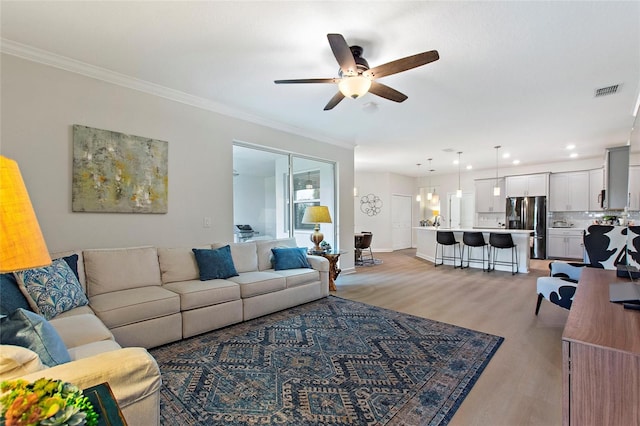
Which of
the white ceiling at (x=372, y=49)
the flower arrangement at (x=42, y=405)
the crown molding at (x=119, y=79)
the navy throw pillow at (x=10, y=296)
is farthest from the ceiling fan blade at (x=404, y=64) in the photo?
the navy throw pillow at (x=10, y=296)

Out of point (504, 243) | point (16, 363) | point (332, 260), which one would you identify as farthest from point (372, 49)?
point (504, 243)

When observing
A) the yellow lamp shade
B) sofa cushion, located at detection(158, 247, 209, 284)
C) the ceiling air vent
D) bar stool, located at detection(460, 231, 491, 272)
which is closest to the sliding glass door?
the yellow lamp shade

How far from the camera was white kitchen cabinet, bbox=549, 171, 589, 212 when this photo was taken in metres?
7.62

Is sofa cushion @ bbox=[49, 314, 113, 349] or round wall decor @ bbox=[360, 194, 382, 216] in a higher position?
round wall decor @ bbox=[360, 194, 382, 216]

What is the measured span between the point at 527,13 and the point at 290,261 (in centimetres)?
348

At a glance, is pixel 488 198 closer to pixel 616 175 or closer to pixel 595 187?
pixel 595 187

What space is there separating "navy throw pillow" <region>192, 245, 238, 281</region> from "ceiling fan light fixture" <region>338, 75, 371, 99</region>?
231 centimetres

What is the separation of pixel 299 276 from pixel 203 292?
128 centimetres

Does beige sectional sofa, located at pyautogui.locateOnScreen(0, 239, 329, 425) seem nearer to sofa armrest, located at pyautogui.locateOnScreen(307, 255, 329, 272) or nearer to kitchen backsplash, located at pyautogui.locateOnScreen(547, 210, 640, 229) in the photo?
sofa armrest, located at pyautogui.locateOnScreen(307, 255, 329, 272)

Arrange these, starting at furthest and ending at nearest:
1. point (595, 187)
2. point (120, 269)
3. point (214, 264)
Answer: point (595, 187), point (214, 264), point (120, 269)

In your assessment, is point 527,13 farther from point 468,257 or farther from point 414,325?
point 468,257

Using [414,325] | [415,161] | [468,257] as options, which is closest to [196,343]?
[414,325]

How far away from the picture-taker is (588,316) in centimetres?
144

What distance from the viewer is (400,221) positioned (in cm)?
1070
